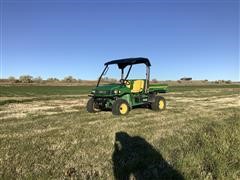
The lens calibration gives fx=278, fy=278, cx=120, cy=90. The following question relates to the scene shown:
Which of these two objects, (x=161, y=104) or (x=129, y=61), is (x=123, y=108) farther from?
(x=161, y=104)

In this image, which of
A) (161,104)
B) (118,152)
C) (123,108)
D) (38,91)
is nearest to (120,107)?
(123,108)

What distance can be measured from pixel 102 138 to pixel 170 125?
9.36ft

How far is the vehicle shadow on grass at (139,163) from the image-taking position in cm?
447

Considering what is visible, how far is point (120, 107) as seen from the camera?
1162cm

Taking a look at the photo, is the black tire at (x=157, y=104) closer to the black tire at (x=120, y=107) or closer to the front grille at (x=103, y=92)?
the black tire at (x=120, y=107)

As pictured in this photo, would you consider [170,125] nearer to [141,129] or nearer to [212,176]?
[141,129]

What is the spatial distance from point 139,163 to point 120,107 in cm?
657

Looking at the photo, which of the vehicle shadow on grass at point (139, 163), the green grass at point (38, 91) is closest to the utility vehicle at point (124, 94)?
the vehicle shadow on grass at point (139, 163)

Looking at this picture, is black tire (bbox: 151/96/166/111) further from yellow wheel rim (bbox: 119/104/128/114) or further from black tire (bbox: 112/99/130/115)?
yellow wheel rim (bbox: 119/104/128/114)

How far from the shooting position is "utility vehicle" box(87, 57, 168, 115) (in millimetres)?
11766

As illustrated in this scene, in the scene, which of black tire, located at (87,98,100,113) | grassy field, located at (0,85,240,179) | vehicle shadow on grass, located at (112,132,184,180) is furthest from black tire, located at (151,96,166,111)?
vehicle shadow on grass, located at (112,132,184,180)

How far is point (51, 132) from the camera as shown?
799 cm

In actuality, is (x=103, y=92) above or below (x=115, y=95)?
above

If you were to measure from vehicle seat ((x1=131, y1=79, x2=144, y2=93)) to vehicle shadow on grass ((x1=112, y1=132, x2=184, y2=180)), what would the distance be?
19.6 ft
